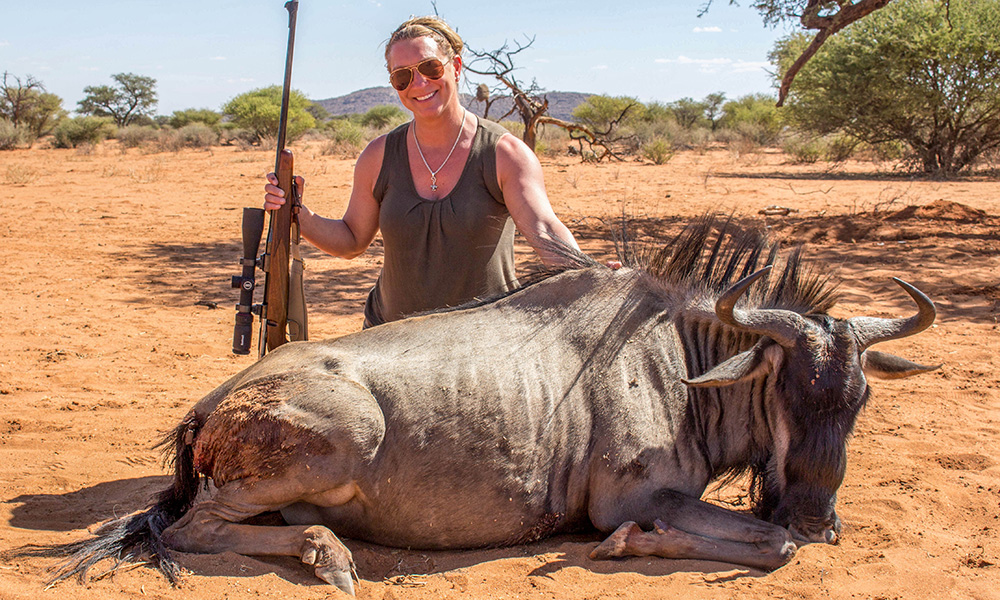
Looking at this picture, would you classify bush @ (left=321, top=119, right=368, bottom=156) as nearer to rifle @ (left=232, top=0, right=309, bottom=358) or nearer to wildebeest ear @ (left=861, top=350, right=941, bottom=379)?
rifle @ (left=232, top=0, right=309, bottom=358)

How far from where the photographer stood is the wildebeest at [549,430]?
10.0 ft

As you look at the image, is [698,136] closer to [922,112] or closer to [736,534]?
[922,112]

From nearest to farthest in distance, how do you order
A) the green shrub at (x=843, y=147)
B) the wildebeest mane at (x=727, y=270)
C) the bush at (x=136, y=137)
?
1. the wildebeest mane at (x=727, y=270)
2. the green shrub at (x=843, y=147)
3. the bush at (x=136, y=137)

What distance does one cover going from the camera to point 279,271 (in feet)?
13.2

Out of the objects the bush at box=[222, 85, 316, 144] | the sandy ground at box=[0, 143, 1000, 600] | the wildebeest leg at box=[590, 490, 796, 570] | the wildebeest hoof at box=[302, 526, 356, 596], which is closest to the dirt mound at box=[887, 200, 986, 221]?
the sandy ground at box=[0, 143, 1000, 600]

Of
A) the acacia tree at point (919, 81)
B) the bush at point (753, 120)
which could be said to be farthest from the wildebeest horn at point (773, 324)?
the bush at point (753, 120)

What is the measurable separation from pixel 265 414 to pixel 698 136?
135 feet

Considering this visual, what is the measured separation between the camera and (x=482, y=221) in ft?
13.1

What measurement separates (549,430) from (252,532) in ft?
3.97

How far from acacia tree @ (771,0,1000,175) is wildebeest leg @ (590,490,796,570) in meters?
20.4

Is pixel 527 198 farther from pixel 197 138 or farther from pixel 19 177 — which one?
pixel 197 138

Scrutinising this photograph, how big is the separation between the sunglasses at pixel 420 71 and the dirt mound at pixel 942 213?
9.69 m

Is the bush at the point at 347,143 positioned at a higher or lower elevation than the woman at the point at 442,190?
higher

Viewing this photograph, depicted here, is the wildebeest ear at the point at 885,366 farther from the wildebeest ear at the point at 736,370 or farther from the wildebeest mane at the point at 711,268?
the wildebeest ear at the point at 736,370
